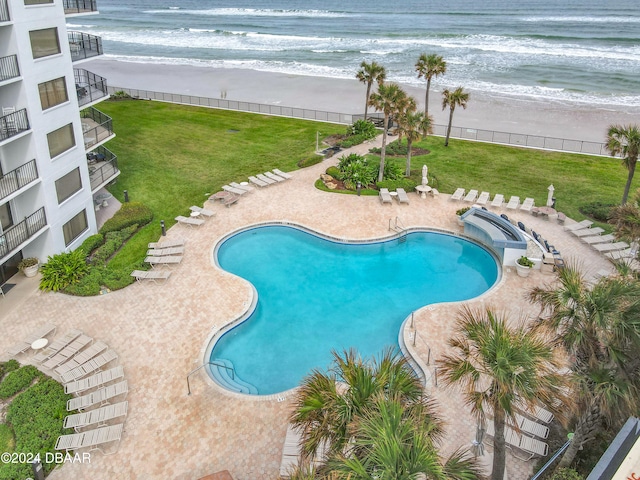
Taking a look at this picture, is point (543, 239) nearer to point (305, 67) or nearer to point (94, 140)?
point (94, 140)

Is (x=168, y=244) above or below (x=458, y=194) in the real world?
below

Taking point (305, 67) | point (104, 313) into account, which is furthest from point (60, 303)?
point (305, 67)

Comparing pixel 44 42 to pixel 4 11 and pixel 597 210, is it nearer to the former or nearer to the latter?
pixel 4 11

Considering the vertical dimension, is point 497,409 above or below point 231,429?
above

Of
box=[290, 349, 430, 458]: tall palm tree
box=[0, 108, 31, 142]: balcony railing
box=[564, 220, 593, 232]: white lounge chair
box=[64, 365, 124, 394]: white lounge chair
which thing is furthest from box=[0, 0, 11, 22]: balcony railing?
box=[564, 220, 593, 232]: white lounge chair

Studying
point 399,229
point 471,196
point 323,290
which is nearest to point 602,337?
point 323,290

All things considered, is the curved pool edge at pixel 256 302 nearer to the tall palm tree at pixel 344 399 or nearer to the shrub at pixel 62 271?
the shrub at pixel 62 271
